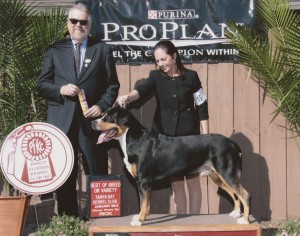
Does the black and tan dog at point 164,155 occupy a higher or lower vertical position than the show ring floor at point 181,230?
higher

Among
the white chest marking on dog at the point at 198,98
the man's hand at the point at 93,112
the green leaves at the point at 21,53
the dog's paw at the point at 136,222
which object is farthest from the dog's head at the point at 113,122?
the green leaves at the point at 21,53

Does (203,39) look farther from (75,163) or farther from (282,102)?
(75,163)

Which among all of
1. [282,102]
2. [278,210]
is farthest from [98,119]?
[278,210]

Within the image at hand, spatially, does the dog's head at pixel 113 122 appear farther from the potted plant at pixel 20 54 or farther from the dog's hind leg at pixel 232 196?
the potted plant at pixel 20 54

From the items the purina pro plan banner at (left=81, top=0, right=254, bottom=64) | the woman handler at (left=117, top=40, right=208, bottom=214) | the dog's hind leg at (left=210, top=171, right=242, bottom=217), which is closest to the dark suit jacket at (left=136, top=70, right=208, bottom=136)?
the woman handler at (left=117, top=40, right=208, bottom=214)

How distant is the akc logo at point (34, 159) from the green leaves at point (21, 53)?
41 cm

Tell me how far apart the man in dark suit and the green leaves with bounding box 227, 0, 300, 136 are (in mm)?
1273

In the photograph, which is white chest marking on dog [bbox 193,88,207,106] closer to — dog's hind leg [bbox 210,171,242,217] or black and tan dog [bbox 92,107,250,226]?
black and tan dog [bbox 92,107,250,226]

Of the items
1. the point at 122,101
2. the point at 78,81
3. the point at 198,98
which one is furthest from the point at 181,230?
the point at 78,81

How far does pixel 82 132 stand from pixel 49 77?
538 mm

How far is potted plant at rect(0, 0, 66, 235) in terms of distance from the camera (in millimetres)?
5254

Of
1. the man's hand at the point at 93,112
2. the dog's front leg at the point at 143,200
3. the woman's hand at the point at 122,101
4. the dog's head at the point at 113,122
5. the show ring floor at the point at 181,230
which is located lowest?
the show ring floor at the point at 181,230

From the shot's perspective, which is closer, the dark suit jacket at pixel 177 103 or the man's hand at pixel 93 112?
the man's hand at pixel 93 112

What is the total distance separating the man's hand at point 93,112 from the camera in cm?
469
